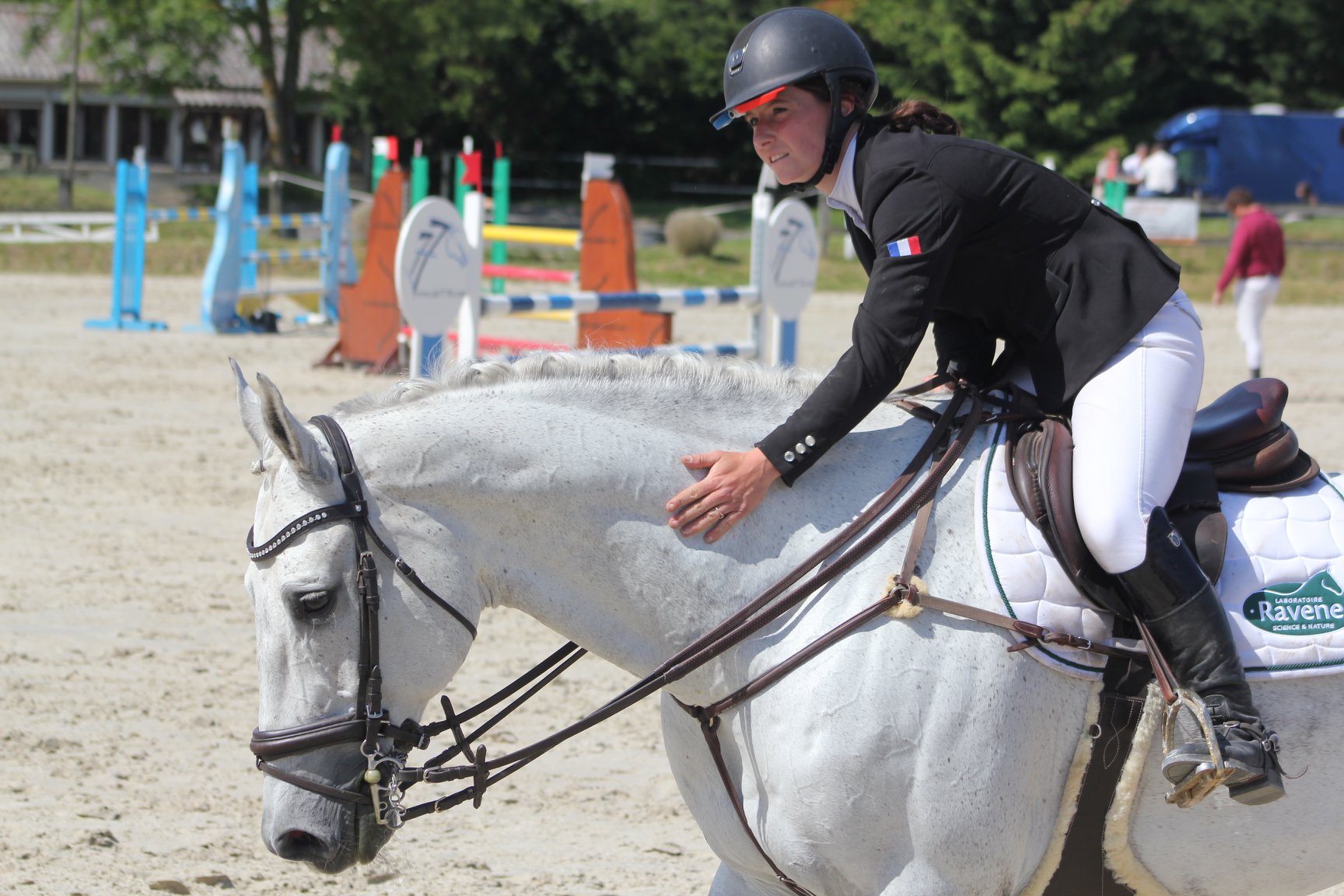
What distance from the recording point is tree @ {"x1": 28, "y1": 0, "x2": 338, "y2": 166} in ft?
114

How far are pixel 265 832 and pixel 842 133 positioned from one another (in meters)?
1.55

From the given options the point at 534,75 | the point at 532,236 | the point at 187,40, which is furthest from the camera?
the point at 534,75

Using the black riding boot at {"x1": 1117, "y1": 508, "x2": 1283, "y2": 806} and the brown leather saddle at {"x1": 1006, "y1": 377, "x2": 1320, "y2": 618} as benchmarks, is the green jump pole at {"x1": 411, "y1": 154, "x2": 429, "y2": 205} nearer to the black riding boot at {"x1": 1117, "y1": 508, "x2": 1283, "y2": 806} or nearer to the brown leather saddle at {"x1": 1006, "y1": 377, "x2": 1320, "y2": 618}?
the brown leather saddle at {"x1": 1006, "y1": 377, "x2": 1320, "y2": 618}

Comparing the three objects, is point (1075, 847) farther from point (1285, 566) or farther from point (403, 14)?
point (403, 14)

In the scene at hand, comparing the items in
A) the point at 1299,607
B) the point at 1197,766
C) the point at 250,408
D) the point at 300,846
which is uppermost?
the point at 250,408

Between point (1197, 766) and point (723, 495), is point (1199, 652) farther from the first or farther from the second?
point (723, 495)

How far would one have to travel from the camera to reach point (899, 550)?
2408mm

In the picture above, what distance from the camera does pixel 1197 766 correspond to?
7.59 ft

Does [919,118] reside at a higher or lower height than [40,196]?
lower

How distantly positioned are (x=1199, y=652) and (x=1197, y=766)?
189 millimetres

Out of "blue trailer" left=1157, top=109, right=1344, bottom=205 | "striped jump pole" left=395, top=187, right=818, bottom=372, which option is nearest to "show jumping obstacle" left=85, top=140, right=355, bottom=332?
"striped jump pole" left=395, top=187, right=818, bottom=372

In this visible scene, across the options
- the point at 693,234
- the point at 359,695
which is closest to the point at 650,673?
the point at 359,695

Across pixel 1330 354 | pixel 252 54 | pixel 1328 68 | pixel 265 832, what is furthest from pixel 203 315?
pixel 1328 68

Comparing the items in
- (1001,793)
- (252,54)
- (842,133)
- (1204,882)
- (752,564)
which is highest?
(252,54)
